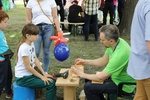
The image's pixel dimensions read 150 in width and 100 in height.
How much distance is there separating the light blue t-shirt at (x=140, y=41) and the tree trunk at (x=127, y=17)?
631cm

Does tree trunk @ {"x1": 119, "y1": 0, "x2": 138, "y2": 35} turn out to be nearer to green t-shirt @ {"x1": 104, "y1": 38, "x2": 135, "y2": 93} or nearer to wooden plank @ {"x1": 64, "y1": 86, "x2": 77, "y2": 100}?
wooden plank @ {"x1": 64, "y1": 86, "x2": 77, "y2": 100}

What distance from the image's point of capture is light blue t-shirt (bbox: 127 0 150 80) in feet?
7.50

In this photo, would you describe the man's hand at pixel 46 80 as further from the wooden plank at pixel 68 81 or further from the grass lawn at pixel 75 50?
the grass lawn at pixel 75 50

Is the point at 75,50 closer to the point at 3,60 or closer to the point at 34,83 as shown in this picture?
the point at 3,60

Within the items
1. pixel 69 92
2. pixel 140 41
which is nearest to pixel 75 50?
pixel 69 92

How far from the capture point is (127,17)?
8773 millimetres

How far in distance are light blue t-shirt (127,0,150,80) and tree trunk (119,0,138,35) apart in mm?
6311

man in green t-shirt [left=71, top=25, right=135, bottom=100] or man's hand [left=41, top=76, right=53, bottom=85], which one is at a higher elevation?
man in green t-shirt [left=71, top=25, right=135, bottom=100]

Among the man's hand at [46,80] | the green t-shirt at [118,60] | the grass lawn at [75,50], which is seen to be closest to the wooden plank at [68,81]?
the man's hand at [46,80]

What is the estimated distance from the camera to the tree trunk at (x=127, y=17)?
28.3 ft

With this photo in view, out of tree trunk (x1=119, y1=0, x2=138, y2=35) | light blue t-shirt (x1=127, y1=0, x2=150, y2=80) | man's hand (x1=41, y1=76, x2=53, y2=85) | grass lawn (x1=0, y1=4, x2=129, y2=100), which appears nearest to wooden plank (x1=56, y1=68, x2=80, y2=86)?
man's hand (x1=41, y1=76, x2=53, y2=85)

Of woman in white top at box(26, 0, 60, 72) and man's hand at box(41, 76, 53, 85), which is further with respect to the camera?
woman in white top at box(26, 0, 60, 72)

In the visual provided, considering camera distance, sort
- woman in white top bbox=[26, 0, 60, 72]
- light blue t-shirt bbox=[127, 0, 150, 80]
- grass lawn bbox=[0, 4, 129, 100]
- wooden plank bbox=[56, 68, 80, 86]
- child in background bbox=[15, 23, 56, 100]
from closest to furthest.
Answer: light blue t-shirt bbox=[127, 0, 150, 80] → wooden plank bbox=[56, 68, 80, 86] → child in background bbox=[15, 23, 56, 100] → woman in white top bbox=[26, 0, 60, 72] → grass lawn bbox=[0, 4, 129, 100]

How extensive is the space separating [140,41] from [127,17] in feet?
21.3
